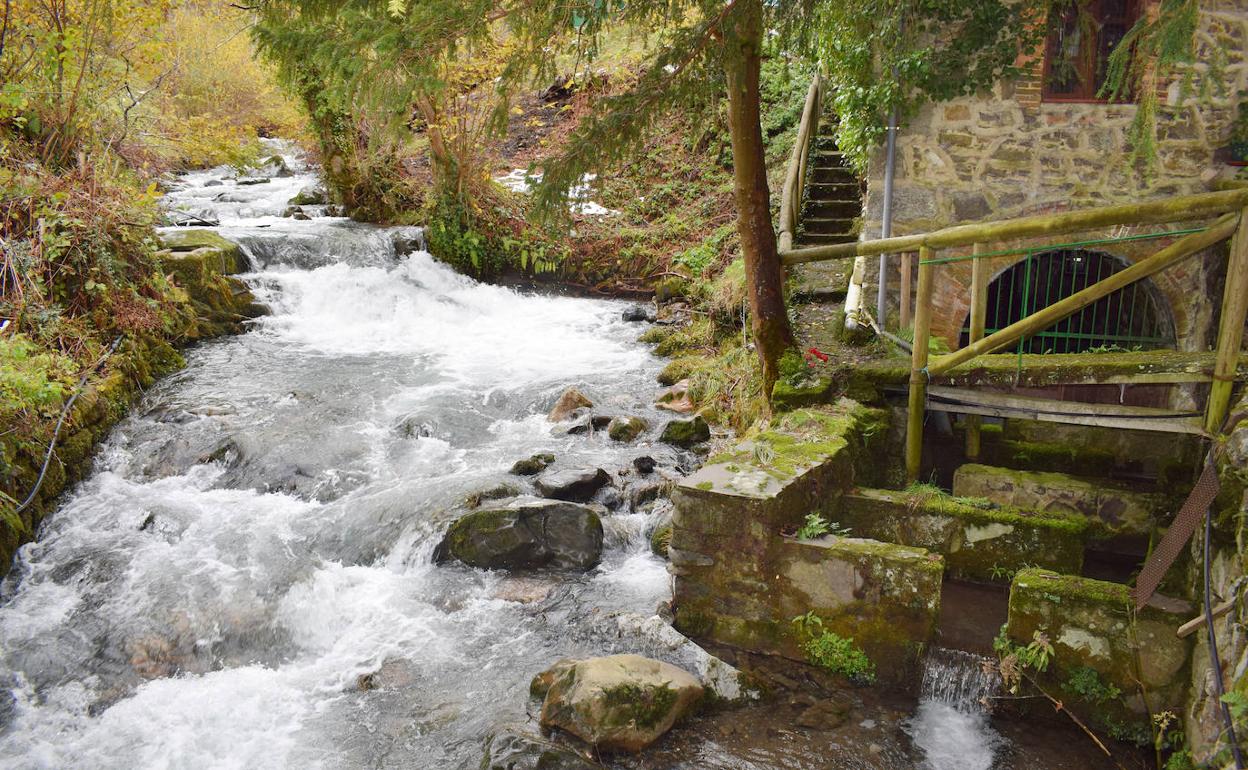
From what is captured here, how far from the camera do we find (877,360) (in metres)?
7.57

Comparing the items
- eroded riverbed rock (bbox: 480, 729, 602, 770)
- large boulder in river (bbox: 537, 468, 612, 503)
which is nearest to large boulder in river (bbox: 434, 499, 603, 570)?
large boulder in river (bbox: 537, 468, 612, 503)

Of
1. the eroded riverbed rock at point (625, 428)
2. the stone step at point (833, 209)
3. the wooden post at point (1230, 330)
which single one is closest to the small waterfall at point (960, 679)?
the wooden post at point (1230, 330)

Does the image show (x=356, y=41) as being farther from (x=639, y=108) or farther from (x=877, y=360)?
(x=877, y=360)

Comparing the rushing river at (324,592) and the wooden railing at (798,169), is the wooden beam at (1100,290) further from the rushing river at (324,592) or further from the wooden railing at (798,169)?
the wooden railing at (798,169)

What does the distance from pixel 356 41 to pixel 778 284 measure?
4129 mm

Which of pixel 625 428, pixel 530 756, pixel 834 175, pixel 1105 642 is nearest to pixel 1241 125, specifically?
pixel 1105 642

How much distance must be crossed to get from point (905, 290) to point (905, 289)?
1 centimetres

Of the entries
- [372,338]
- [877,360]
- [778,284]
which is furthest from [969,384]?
[372,338]

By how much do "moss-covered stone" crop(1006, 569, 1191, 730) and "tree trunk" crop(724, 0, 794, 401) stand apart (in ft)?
10.8

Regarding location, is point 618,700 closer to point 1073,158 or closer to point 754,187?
point 754,187

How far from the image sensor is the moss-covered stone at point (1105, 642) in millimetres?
4508

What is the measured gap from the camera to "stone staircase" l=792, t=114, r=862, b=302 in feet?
34.0

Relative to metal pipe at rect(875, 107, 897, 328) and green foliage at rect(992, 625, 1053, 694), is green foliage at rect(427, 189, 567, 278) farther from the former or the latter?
green foliage at rect(992, 625, 1053, 694)

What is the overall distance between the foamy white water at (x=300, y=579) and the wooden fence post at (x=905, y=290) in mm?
2804
